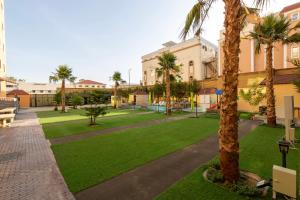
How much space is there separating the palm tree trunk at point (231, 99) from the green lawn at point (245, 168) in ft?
1.93

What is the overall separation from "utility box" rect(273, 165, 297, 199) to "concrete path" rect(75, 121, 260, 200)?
87.0 inches

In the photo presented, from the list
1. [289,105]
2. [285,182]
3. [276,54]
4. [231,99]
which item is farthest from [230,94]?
[276,54]

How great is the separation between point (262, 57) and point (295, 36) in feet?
56.1

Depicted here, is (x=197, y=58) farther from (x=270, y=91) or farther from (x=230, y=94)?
(x=230, y=94)

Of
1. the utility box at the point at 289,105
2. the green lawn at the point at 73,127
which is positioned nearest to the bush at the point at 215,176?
the utility box at the point at 289,105

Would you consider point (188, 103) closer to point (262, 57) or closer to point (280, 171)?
point (262, 57)

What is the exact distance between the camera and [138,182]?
475 cm

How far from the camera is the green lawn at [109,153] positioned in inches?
203

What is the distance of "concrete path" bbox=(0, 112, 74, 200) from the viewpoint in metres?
4.25

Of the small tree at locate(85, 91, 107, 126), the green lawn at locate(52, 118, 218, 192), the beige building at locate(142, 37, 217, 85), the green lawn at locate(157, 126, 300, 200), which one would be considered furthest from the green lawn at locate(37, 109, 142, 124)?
the beige building at locate(142, 37, 217, 85)

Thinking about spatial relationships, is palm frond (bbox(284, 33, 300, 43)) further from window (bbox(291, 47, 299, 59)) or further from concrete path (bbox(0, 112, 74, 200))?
window (bbox(291, 47, 299, 59))

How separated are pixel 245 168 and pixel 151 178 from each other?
2.97 m

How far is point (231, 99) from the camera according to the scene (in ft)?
14.5

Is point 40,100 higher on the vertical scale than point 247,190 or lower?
higher
